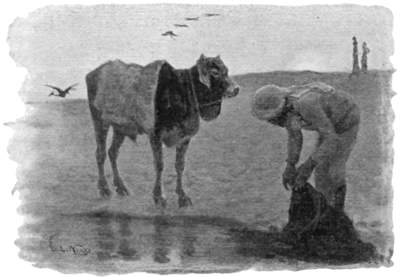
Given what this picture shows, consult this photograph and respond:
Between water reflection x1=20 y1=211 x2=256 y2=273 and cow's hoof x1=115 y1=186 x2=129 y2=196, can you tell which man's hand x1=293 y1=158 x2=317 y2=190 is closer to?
water reflection x1=20 y1=211 x2=256 y2=273

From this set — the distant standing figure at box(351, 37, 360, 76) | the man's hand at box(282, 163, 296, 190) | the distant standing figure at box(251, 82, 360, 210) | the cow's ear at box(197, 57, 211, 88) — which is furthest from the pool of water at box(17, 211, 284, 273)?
the distant standing figure at box(351, 37, 360, 76)

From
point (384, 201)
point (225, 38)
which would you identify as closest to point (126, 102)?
point (225, 38)

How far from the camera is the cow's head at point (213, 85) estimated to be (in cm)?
334

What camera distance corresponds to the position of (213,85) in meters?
3.36

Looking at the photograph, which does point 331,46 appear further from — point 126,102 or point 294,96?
point 126,102

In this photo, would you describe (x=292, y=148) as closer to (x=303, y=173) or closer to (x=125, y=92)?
(x=303, y=173)

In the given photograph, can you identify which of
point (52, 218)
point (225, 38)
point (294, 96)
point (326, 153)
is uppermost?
point (225, 38)

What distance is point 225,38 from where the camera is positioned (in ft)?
11.0

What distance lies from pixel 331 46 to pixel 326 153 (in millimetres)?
406

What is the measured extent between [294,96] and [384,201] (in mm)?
529

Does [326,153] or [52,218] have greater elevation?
[326,153]
